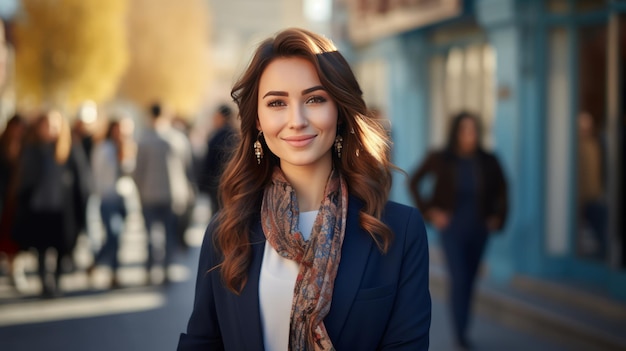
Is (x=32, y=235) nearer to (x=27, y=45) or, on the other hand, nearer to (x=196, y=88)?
(x=27, y=45)

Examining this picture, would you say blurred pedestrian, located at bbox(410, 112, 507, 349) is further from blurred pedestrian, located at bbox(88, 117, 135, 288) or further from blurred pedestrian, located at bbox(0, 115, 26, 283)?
blurred pedestrian, located at bbox(88, 117, 135, 288)

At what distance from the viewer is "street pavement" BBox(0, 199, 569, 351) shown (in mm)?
7586

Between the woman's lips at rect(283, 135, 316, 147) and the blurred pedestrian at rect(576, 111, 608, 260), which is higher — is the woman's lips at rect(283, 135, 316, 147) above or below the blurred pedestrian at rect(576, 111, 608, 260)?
above

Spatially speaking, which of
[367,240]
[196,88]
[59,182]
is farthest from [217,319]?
[196,88]

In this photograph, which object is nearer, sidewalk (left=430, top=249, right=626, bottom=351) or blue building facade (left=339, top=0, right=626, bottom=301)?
sidewalk (left=430, top=249, right=626, bottom=351)

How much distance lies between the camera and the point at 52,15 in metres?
32.8

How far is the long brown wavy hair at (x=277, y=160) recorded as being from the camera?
2654mm

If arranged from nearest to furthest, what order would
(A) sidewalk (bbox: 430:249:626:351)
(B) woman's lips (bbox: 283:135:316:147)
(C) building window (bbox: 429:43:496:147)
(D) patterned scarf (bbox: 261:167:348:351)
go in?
(D) patterned scarf (bbox: 261:167:348:351) → (B) woman's lips (bbox: 283:135:316:147) → (A) sidewalk (bbox: 430:249:626:351) → (C) building window (bbox: 429:43:496:147)

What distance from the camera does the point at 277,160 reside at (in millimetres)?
2947

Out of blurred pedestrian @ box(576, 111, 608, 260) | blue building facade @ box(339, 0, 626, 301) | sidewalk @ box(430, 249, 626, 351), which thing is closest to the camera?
sidewalk @ box(430, 249, 626, 351)

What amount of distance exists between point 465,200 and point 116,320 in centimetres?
336

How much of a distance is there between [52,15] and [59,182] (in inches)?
966

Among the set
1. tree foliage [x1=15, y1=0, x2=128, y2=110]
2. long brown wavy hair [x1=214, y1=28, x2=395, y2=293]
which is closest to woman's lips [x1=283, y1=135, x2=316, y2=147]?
long brown wavy hair [x1=214, y1=28, x2=395, y2=293]

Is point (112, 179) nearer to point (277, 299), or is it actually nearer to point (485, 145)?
point (485, 145)
